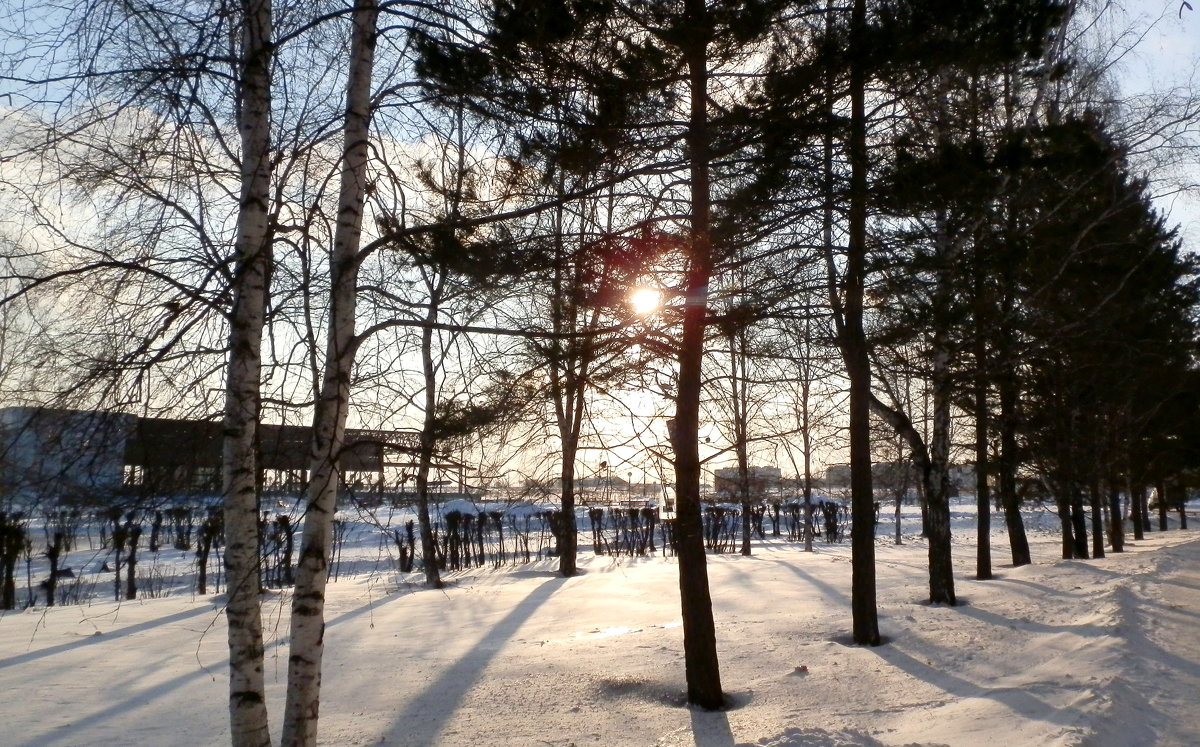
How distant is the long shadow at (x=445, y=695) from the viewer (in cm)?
652

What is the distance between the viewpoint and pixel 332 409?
201 inches

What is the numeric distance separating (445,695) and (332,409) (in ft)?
11.6

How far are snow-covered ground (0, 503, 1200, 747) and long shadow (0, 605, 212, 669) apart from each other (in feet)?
0.15

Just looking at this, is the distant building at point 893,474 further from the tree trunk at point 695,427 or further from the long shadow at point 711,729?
the long shadow at point 711,729

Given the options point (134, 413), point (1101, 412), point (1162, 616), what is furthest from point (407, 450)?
point (1101, 412)

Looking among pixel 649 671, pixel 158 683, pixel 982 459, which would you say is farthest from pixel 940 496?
pixel 158 683

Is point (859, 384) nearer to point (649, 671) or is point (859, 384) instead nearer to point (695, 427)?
point (695, 427)

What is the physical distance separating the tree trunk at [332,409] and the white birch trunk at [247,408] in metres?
0.23

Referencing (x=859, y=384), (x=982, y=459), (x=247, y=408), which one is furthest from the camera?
(x=982, y=459)

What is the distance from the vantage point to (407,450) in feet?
15.7

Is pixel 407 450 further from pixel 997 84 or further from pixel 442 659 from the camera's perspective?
pixel 997 84

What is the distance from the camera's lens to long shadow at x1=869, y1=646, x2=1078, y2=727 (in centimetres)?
581

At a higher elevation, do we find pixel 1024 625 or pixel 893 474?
pixel 893 474

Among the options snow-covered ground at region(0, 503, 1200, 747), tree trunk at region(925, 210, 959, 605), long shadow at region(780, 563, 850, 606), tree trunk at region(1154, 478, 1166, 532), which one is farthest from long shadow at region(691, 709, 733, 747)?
tree trunk at region(1154, 478, 1166, 532)
